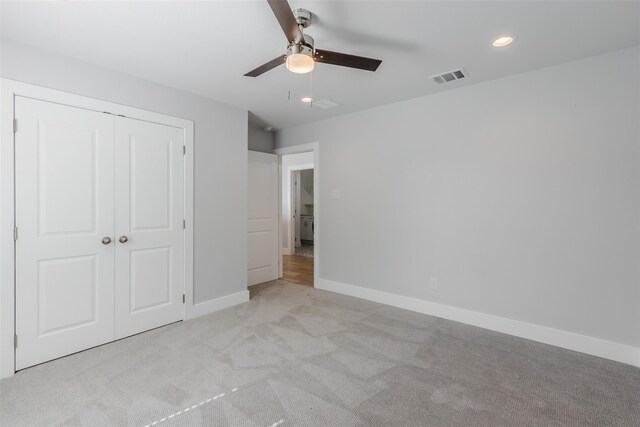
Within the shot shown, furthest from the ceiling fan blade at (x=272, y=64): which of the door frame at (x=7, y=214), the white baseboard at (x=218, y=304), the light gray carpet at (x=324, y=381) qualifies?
the white baseboard at (x=218, y=304)

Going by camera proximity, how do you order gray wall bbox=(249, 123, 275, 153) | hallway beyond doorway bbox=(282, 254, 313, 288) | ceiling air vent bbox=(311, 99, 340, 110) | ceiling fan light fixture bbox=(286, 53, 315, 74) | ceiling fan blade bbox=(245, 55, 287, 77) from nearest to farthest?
ceiling fan light fixture bbox=(286, 53, 315, 74) → ceiling fan blade bbox=(245, 55, 287, 77) → ceiling air vent bbox=(311, 99, 340, 110) → gray wall bbox=(249, 123, 275, 153) → hallway beyond doorway bbox=(282, 254, 313, 288)

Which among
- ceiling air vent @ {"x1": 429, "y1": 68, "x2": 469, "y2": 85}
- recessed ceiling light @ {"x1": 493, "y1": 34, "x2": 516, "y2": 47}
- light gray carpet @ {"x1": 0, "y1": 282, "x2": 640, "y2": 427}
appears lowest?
light gray carpet @ {"x1": 0, "y1": 282, "x2": 640, "y2": 427}

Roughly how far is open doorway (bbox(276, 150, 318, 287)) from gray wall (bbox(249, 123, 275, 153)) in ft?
0.92

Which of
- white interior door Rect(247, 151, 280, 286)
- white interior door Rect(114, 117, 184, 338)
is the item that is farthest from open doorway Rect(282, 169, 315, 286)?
white interior door Rect(114, 117, 184, 338)

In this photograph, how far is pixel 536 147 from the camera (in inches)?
109

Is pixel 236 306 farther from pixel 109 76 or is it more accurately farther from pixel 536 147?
pixel 536 147

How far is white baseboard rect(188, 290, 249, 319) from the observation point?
3.35m

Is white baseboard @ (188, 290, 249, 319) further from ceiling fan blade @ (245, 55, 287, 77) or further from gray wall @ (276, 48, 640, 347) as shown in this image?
ceiling fan blade @ (245, 55, 287, 77)

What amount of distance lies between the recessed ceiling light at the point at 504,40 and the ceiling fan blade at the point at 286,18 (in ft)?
5.10

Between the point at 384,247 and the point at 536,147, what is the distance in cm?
189

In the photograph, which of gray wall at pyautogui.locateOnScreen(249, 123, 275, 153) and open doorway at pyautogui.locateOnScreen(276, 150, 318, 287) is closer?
gray wall at pyautogui.locateOnScreen(249, 123, 275, 153)

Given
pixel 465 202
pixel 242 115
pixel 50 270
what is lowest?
pixel 50 270

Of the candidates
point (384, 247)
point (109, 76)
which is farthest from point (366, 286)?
point (109, 76)

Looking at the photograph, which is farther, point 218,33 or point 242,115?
point 242,115
